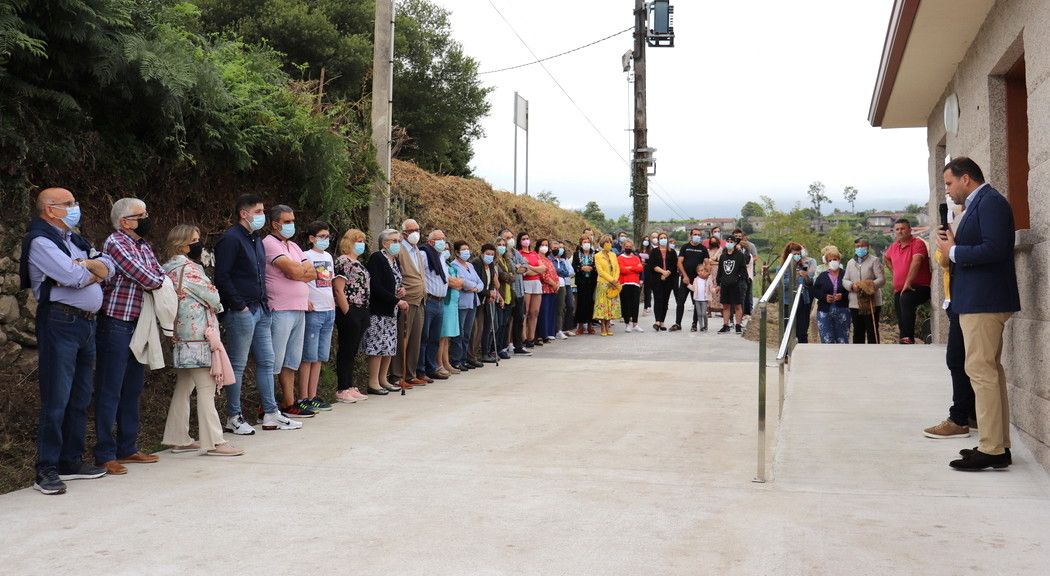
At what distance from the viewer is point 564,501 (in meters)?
5.23

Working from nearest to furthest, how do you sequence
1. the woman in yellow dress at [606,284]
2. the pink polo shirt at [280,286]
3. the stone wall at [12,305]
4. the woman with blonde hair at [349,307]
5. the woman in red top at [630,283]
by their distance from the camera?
the stone wall at [12,305] → the pink polo shirt at [280,286] → the woman with blonde hair at [349,307] → the woman in yellow dress at [606,284] → the woman in red top at [630,283]

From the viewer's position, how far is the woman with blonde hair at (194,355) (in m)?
6.53

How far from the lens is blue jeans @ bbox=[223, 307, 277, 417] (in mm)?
7285

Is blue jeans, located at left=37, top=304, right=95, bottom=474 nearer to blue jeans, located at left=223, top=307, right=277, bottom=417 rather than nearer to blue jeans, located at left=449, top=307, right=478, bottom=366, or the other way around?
blue jeans, located at left=223, top=307, right=277, bottom=417

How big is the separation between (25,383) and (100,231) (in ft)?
4.91

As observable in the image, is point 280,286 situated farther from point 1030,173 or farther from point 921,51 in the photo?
point 921,51

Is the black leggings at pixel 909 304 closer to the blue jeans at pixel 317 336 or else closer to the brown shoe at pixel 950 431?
Answer: the brown shoe at pixel 950 431

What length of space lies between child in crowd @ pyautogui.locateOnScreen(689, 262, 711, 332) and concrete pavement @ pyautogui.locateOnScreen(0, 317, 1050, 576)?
7.90 meters

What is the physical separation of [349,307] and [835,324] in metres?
7.70

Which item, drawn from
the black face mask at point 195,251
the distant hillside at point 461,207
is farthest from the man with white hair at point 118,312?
the distant hillside at point 461,207

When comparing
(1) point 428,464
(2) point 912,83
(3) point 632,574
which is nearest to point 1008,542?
(3) point 632,574

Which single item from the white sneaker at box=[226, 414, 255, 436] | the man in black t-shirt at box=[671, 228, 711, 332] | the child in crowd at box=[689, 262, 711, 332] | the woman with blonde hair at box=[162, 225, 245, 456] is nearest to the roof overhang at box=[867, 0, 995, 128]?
the child in crowd at box=[689, 262, 711, 332]

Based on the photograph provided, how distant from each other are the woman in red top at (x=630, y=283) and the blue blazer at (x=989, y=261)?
10671 millimetres

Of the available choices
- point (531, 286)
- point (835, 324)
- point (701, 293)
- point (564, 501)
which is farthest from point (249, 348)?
point (701, 293)
